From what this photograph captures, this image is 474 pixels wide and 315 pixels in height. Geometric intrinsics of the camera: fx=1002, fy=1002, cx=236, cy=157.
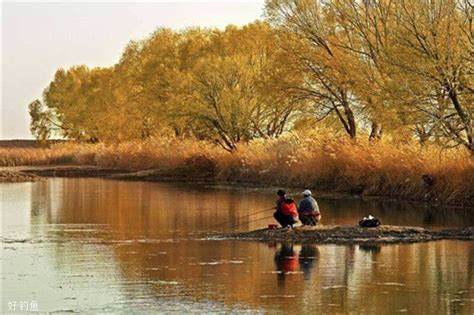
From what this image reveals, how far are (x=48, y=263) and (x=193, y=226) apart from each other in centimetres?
877

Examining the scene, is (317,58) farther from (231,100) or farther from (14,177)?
(14,177)

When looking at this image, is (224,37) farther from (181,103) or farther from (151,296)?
(151,296)

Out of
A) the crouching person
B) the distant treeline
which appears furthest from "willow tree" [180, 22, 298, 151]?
the crouching person

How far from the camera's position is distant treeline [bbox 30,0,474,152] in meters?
36.6

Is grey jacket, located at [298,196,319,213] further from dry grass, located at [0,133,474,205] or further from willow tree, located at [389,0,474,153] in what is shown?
willow tree, located at [389,0,474,153]

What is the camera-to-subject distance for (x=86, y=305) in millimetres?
16688

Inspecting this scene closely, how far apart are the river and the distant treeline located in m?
4.85

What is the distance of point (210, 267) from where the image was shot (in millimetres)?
21000

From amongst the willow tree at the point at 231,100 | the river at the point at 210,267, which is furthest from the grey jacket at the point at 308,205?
the willow tree at the point at 231,100

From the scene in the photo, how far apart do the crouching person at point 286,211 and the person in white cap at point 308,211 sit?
A: 0.35m

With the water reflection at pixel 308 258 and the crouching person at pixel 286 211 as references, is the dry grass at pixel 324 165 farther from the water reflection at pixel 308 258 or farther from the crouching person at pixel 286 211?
the water reflection at pixel 308 258

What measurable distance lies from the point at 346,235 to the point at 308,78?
2767 cm

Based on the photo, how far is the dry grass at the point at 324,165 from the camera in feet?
125

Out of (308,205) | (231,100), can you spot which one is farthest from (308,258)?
(231,100)
